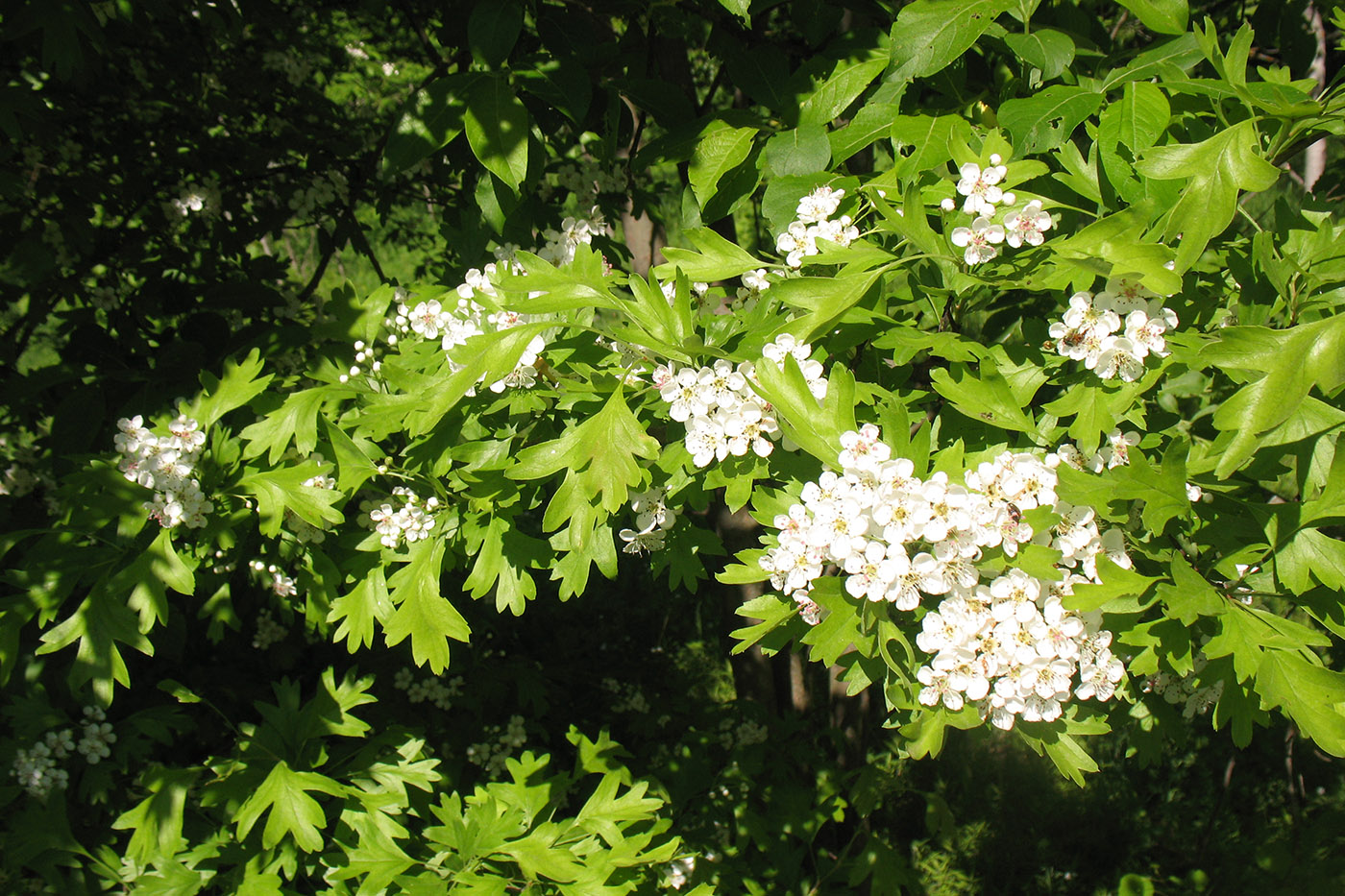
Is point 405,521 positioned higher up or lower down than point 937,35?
lower down

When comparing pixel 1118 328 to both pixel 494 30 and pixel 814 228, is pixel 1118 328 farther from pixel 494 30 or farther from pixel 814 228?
pixel 494 30

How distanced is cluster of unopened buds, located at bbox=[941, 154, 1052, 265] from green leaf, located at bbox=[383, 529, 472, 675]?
4.15 ft

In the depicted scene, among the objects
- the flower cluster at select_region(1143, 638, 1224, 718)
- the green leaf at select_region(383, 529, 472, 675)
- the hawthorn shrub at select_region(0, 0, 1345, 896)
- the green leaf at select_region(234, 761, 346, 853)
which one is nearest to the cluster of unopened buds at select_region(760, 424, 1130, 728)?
the hawthorn shrub at select_region(0, 0, 1345, 896)

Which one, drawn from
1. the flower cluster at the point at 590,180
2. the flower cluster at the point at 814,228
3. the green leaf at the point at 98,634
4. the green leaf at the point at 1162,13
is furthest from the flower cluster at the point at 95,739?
the green leaf at the point at 1162,13

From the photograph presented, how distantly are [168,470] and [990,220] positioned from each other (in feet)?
5.90

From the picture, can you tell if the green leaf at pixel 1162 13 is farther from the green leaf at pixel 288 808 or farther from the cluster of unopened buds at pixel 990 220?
the green leaf at pixel 288 808

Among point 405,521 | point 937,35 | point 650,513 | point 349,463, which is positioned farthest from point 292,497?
point 937,35

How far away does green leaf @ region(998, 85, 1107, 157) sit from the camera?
67.6 inches

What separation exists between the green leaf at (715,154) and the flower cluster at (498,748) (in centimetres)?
239

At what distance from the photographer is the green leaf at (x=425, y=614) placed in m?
1.99

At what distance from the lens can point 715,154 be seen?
204 centimetres

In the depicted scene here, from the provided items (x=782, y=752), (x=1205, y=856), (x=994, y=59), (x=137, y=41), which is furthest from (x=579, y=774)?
(x=1205, y=856)

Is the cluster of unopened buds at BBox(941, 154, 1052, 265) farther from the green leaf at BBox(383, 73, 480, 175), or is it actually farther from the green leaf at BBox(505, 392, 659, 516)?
the green leaf at BBox(383, 73, 480, 175)

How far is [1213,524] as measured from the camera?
1.54m
